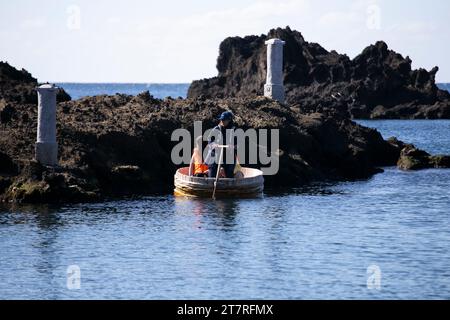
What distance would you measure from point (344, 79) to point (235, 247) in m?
104

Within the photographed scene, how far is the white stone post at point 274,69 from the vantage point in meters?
59.6

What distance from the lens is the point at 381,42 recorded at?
138000mm

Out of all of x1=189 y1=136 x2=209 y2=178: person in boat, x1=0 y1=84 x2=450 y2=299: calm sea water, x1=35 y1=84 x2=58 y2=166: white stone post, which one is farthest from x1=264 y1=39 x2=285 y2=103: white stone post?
x1=35 y1=84 x2=58 y2=166: white stone post

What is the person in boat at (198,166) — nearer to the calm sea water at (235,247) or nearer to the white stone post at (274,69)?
the calm sea water at (235,247)

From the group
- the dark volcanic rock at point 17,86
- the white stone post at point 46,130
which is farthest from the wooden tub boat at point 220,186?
the dark volcanic rock at point 17,86

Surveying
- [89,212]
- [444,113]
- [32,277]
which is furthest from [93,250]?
[444,113]

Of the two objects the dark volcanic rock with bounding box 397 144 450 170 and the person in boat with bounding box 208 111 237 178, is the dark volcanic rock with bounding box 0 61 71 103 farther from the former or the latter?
the dark volcanic rock with bounding box 397 144 450 170

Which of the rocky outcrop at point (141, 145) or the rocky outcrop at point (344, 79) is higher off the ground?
the rocky outcrop at point (344, 79)

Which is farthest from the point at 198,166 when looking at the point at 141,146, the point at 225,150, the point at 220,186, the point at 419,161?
the point at 419,161

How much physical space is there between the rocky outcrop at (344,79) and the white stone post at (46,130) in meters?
87.0

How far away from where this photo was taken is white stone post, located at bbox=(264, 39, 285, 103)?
59.6m

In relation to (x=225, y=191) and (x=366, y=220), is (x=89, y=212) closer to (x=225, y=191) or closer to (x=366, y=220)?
(x=225, y=191)

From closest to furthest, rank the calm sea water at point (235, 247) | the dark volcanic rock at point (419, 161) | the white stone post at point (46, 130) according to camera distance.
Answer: the calm sea water at point (235, 247)
the white stone post at point (46, 130)
the dark volcanic rock at point (419, 161)

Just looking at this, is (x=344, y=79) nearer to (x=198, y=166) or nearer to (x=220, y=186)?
(x=198, y=166)
